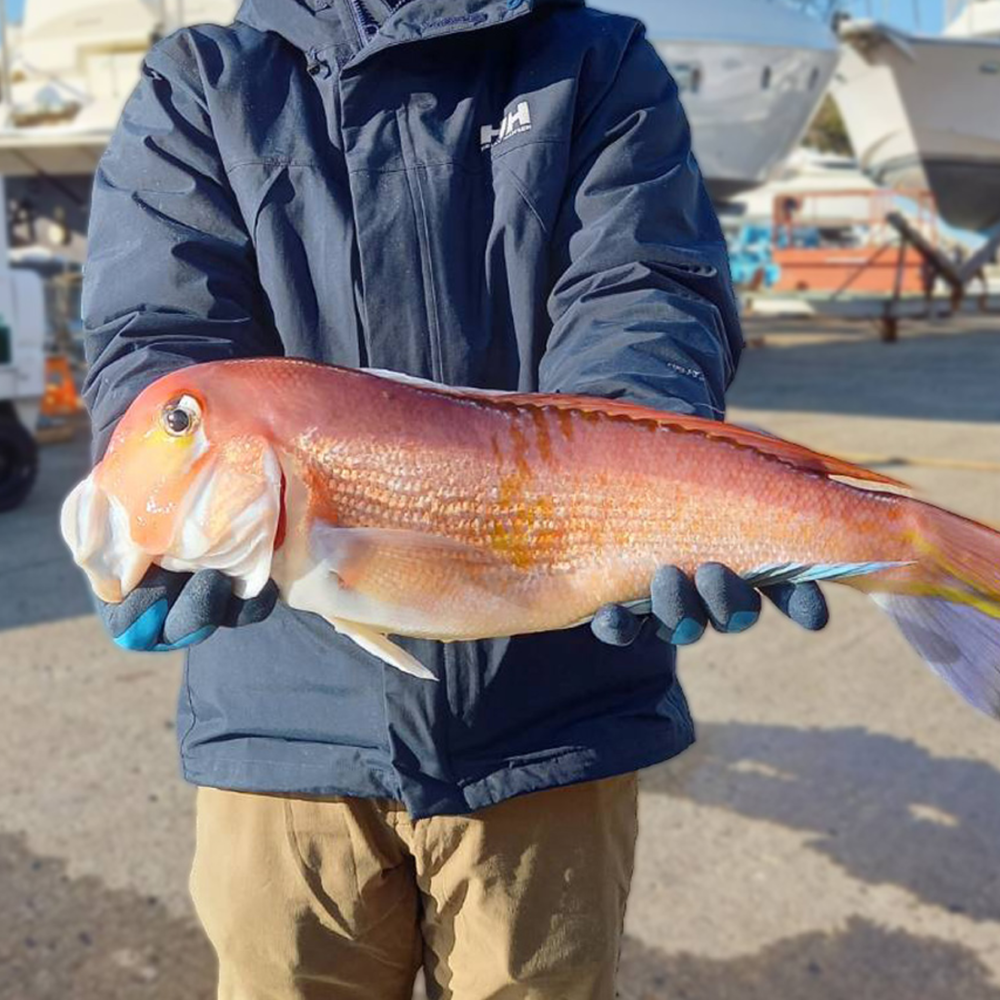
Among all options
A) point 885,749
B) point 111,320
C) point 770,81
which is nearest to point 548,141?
point 111,320

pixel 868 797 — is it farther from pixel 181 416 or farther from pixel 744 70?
pixel 744 70

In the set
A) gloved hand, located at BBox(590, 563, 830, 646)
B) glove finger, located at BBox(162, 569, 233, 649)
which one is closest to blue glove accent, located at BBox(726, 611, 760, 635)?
gloved hand, located at BBox(590, 563, 830, 646)

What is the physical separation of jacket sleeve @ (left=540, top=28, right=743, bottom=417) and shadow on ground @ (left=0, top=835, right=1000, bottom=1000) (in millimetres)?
1691

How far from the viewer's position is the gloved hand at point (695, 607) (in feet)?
4.91

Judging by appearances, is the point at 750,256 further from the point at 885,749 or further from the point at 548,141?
the point at 548,141

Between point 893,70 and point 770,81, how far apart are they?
6.69 m

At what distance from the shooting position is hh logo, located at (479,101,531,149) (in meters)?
1.80

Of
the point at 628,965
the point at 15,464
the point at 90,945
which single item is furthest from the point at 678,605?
the point at 15,464

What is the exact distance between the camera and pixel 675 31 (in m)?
A: 14.9

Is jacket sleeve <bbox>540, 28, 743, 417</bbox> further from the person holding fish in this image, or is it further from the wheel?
the wheel

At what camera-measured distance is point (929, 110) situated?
2192cm

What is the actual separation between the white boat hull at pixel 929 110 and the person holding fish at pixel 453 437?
20283 millimetres

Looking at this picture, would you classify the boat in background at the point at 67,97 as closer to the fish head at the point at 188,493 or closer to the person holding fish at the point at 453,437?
the person holding fish at the point at 453,437

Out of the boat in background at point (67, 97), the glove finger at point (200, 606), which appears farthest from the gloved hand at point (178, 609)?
the boat in background at point (67, 97)
